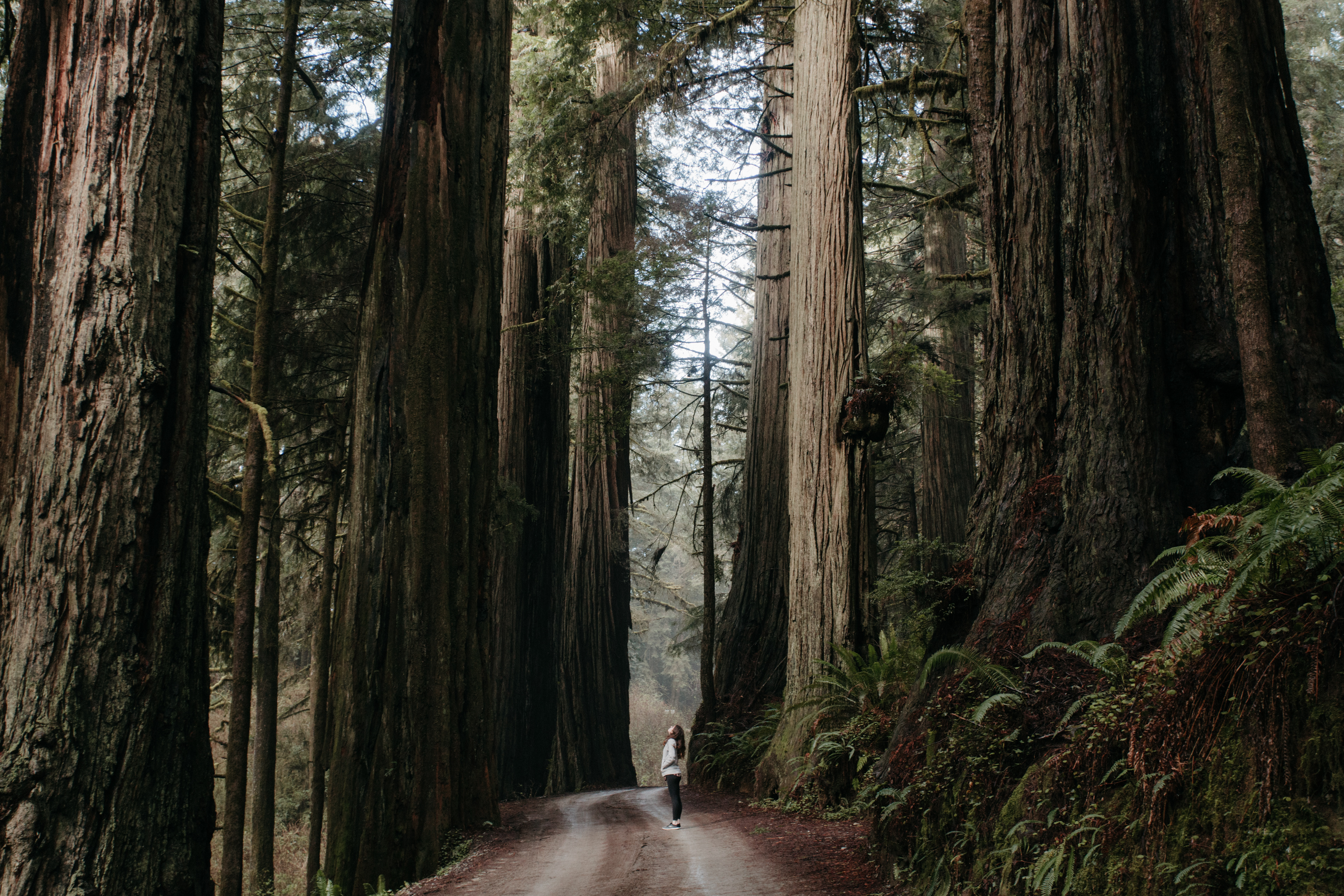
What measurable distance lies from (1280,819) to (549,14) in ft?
40.9

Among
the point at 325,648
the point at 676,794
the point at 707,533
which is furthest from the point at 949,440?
the point at 325,648

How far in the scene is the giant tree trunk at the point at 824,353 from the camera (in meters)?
8.33

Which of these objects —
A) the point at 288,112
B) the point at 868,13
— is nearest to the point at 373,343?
the point at 288,112

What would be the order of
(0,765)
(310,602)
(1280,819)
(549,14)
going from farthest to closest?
(310,602), (549,14), (0,765), (1280,819)

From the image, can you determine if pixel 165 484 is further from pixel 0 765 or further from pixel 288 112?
pixel 288 112

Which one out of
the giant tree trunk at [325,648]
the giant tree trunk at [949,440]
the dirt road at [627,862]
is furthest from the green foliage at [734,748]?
the giant tree trunk at [949,440]

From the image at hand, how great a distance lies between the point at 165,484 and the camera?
3.40 meters

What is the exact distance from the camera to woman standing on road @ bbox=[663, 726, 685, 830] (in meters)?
7.35

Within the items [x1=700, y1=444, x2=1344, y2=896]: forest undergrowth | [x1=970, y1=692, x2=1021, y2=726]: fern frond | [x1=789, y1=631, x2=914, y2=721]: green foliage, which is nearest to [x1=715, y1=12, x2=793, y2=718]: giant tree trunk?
[x1=789, y1=631, x2=914, y2=721]: green foliage

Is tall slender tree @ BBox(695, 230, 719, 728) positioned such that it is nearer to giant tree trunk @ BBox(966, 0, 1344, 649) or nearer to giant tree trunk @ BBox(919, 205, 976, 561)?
giant tree trunk @ BBox(919, 205, 976, 561)

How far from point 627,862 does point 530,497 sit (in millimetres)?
8715

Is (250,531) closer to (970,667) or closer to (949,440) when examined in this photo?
(970,667)

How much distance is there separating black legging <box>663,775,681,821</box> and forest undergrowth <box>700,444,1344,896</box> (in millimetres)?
2881

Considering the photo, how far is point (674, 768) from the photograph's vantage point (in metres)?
7.96
